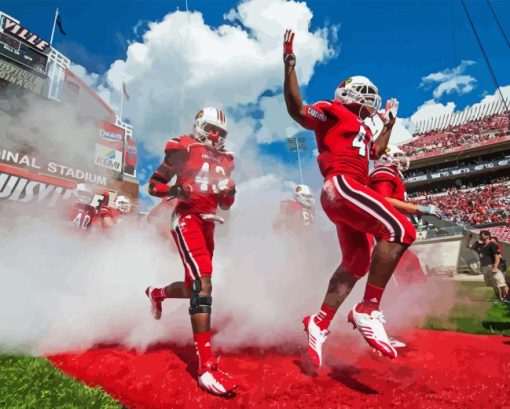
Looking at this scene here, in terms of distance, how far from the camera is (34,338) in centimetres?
356

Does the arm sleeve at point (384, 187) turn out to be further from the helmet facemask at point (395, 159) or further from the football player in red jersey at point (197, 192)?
the football player in red jersey at point (197, 192)

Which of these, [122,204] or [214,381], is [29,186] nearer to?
[122,204]

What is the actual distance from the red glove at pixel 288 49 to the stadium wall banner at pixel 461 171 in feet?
131

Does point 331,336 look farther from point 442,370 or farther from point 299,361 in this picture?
point 442,370

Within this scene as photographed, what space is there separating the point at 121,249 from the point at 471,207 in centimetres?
3318

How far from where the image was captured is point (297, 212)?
763 cm

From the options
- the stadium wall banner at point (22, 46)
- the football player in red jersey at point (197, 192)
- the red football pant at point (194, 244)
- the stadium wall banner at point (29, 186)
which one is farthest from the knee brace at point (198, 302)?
the stadium wall banner at point (22, 46)

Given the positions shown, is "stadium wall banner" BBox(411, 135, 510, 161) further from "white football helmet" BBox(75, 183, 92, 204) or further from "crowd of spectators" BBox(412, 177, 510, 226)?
"white football helmet" BBox(75, 183, 92, 204)

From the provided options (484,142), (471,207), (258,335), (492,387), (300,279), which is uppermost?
(484,142)

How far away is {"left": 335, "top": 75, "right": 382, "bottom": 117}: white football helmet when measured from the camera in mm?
3307

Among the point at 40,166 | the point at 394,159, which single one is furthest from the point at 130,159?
the point at 394,159

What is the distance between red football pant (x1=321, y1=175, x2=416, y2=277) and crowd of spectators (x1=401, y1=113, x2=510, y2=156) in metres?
42.8

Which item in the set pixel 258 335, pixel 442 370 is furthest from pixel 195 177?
pixel 442 370

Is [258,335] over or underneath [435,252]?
underneath
